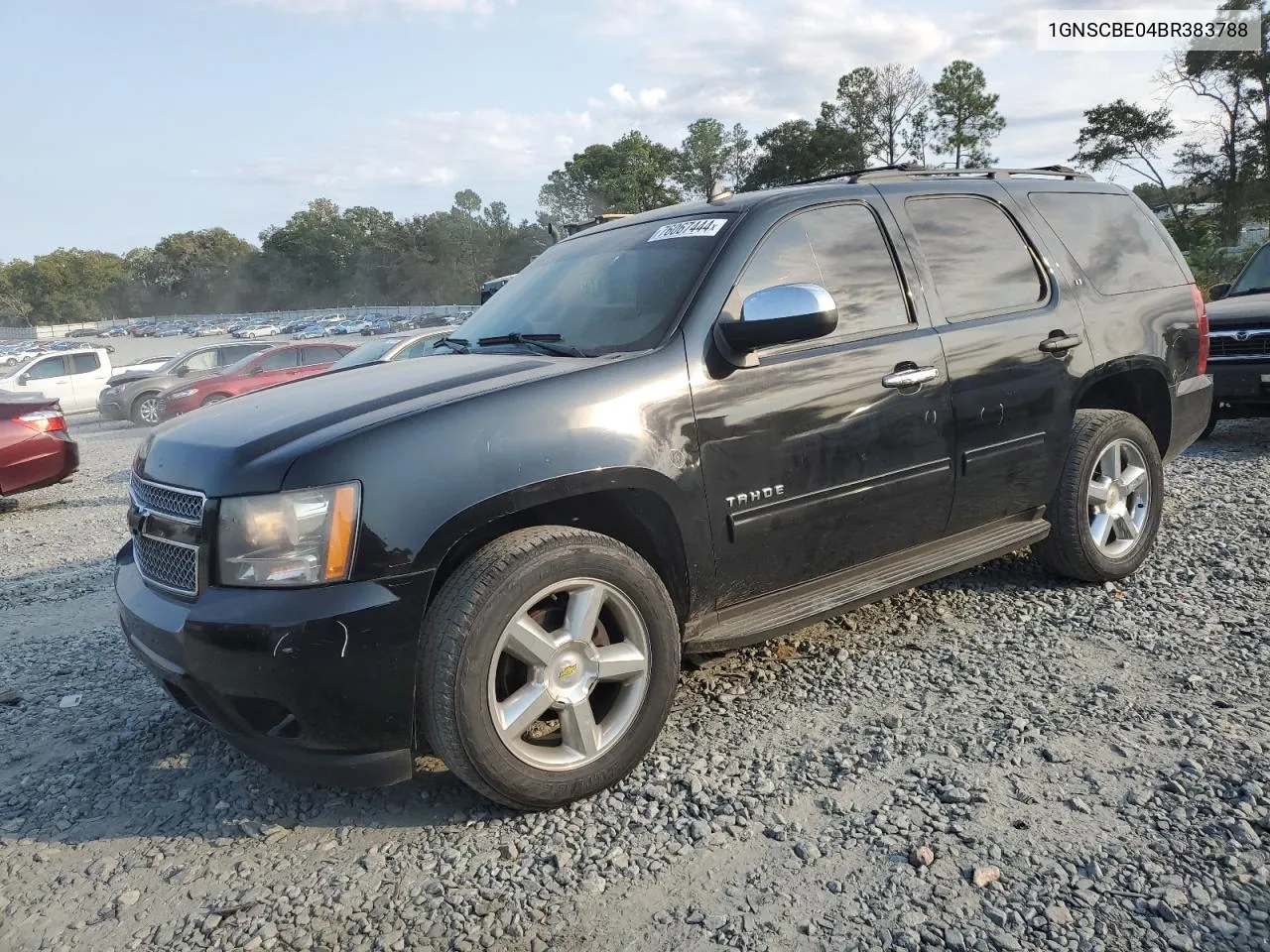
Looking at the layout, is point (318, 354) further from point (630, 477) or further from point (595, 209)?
point (595, 209)

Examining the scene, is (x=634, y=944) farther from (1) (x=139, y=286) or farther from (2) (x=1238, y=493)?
(1) (x=139, y=286)

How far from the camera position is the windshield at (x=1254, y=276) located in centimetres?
902

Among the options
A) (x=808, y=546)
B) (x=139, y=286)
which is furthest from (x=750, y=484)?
(x=139, y=286)

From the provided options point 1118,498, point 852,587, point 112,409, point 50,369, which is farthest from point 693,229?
point 50,369

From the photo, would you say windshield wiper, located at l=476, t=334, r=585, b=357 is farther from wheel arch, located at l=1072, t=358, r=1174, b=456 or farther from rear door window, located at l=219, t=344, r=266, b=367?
rear door window, located at l=219, t=344, r=266, b=367

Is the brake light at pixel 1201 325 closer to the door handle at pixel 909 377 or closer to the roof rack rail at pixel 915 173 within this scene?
the roof rack rail at pixel 915 173

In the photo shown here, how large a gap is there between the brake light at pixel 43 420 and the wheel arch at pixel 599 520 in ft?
26.8

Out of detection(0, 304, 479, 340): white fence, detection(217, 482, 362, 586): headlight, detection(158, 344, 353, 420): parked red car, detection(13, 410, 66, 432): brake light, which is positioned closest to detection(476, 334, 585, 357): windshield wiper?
detection(217, 482, 362, 586): headlight

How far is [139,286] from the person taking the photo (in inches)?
4727

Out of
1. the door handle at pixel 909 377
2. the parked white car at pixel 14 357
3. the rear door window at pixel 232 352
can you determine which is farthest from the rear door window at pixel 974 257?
the parked white car at pixel 14 357

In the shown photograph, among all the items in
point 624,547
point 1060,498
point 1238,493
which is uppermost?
point 624,547

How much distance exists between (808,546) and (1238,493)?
433 centimetres

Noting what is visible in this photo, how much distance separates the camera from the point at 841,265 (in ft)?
11.8

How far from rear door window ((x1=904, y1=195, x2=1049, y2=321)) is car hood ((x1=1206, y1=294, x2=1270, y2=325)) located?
4.74 metres
